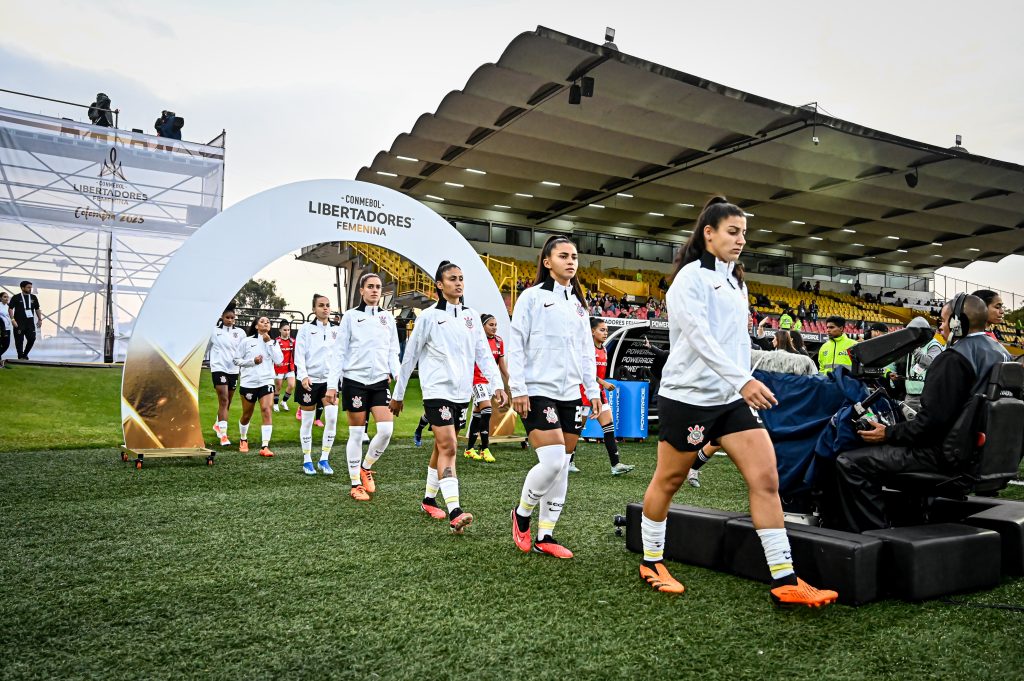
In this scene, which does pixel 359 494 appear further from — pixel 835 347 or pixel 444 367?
pixel 835 347

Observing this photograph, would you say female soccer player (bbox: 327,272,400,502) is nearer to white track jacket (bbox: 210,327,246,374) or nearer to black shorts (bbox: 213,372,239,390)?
white track jacket (bbox: 210,327,246,374)

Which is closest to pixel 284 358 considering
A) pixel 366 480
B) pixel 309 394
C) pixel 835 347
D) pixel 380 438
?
pixel 309 394

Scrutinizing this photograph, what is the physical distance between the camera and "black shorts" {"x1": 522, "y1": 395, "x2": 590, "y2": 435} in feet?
13.6

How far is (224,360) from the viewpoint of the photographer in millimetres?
9312

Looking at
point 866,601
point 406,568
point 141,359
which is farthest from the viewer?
point 141,359

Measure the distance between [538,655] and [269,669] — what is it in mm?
1004

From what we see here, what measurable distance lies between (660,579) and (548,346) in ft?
4.94

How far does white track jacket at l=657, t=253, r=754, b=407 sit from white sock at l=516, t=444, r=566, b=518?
0.94 meters

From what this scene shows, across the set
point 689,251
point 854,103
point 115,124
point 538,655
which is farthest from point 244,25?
point 854,103

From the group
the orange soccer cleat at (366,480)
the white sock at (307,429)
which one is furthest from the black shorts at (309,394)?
the orange soccer cleat at (366,480)

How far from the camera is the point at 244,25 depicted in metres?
8.82

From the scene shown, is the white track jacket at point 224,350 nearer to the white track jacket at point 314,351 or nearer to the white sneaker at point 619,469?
the white track jacket at point 314,351

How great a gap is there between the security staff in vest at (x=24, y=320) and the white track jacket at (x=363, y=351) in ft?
40.2

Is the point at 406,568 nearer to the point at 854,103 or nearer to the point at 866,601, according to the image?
the point at 866,601
